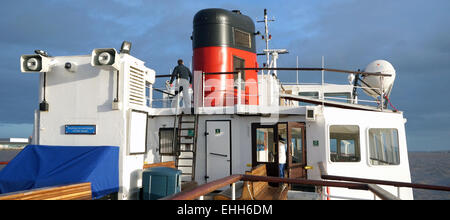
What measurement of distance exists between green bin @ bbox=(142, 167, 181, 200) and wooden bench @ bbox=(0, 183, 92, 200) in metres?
1.64

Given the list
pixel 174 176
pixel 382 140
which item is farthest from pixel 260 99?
pixel 174 176

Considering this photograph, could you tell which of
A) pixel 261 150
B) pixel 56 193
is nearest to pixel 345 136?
pixel 261 150

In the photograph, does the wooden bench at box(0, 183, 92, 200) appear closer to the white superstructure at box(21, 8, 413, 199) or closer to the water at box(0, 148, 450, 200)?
the white superstructure at box(21, 8, 413, 199)

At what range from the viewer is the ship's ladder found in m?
9.48

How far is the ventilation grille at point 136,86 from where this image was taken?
24.3 feet

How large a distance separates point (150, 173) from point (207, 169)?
2.79 meters

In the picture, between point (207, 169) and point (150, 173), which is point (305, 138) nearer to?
point (207, 169)

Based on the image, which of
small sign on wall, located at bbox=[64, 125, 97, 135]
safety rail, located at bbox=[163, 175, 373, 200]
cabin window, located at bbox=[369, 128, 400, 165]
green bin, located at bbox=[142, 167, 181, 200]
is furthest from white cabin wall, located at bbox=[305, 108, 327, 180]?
small sign on wall, located at bbox=[64, 125, 97, 135]

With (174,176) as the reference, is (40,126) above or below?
above

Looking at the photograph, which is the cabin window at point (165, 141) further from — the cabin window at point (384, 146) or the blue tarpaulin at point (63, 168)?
the cabin window at point (384, 146)

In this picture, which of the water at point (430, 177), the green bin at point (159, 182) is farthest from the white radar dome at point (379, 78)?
the water at point (430, 177)

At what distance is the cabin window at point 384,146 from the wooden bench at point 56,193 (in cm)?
802

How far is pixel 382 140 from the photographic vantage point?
10008 mm

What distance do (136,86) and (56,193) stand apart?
11.3 feet
